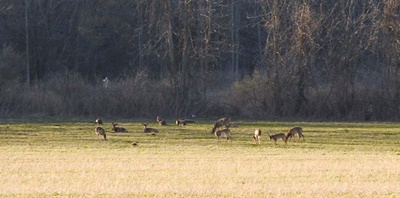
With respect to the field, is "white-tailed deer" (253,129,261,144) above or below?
above

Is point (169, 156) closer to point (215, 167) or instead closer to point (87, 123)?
point (215, 167)

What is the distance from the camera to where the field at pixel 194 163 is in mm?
19172

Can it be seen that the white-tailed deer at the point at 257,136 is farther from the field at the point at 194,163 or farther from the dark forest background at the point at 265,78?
the dark forest background at the point at 265,78

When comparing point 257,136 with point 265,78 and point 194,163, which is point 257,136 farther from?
point 265,78

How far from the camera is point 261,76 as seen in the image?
56.2 metres

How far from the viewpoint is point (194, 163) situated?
1007 inches

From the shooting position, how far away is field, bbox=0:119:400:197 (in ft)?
62.9

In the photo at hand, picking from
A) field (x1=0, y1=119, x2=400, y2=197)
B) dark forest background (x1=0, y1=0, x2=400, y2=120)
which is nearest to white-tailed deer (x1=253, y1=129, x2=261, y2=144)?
field (x1=0, y1=119, x2=400, y2=197)

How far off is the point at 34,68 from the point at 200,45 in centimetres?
1692

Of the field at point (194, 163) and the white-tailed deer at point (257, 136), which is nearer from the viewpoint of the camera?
the field at point (194, 163)

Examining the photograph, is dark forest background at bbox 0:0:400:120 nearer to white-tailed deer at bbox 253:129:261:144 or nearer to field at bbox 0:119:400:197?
field at bbox 0:119:400:197

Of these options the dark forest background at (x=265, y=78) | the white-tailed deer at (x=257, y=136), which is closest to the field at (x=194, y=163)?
the white-tailed deer at (x=257, y=136)

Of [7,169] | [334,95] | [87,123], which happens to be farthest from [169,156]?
[334,95]

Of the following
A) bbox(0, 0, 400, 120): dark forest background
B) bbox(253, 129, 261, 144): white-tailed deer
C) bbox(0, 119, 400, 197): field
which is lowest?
bbox(0, 119, 400, 197): field
